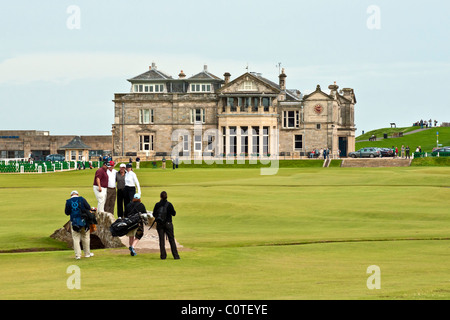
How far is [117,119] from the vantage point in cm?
10056

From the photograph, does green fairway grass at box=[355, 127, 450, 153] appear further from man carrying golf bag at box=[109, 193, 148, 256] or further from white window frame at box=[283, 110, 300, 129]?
man carrying golf bag at box=[109, 193, 148, 256]

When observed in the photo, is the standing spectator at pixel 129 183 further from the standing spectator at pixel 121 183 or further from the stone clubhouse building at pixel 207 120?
the stone clubhouse building at pixel 207 120

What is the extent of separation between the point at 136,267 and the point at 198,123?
8052 centimetres

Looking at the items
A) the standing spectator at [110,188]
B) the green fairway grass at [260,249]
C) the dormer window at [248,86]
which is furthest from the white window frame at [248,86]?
the standing spectator at [110,188]

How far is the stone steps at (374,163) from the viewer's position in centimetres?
8606

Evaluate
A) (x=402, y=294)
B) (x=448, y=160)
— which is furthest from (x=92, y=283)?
(x=448, y=160)

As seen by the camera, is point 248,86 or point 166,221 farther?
point 248,86

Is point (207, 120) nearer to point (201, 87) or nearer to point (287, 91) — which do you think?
point (201, 87)

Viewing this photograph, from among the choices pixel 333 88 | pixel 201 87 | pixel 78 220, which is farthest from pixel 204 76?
pixel 78 220

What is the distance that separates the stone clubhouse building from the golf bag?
76.5 m

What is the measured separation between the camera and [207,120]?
328 ft

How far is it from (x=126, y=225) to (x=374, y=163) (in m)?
68.2

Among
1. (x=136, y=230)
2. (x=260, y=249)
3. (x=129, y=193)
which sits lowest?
(x=260, y=249)

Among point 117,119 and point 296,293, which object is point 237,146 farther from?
point 296,293
